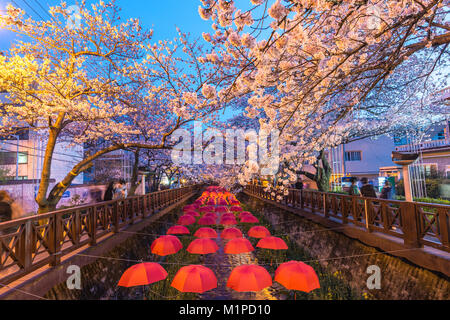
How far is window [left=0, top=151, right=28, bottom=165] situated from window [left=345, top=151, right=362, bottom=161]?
1364 inches

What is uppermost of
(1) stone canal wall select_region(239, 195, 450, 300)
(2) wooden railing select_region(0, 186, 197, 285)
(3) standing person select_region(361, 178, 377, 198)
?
(3) standing person select_region(361, 178, 377, 198)

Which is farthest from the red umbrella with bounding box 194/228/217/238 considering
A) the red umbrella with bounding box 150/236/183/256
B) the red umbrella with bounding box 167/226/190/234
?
the red umbrella with bounding box 150/236/183/256

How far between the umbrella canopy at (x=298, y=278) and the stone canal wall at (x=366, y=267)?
2364 mm

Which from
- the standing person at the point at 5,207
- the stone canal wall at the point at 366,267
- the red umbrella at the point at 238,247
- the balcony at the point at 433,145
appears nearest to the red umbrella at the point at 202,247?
the red umbrella at the point at 238,247

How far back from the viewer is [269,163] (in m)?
9.10

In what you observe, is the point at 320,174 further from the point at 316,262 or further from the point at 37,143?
the point at 37,143

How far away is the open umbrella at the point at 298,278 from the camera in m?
4.30

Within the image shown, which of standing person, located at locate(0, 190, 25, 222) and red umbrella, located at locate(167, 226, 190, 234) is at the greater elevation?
standing person, located at locate(0, 190, 25, 222)

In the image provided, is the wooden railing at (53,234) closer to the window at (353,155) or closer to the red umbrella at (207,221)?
the red umbrella at (207,221)

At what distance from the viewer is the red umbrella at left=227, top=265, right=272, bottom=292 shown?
4.31 metres

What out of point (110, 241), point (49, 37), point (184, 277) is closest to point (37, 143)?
point (49, 37)

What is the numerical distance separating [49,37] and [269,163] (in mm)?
9145

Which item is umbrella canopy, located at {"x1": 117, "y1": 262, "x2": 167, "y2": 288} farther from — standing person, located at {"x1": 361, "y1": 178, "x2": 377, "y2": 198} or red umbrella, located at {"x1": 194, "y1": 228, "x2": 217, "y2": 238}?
standing person, located at {"x1": 361, "y1": 178, "x2": 377, "y2": 198}
